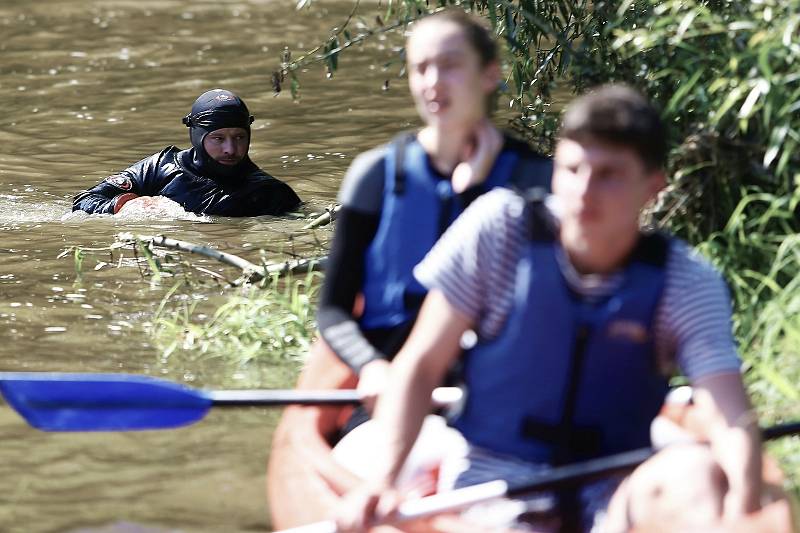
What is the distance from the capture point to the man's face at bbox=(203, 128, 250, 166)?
804 cm

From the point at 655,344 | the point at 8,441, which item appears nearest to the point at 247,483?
the point at 8,441

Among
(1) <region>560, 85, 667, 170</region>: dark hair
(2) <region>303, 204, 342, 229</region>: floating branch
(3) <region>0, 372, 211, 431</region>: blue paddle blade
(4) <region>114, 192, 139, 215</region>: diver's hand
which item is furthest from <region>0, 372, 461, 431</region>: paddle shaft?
(4) <region>114, 192, 139, 215</region>: diver's hand

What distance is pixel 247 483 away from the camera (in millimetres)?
4512

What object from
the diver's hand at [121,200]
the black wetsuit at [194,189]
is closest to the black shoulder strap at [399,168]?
the black wetsuit at [194,189]

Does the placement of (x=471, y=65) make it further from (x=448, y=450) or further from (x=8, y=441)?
(x=8, y=441)

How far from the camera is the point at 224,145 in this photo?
805 centimetres

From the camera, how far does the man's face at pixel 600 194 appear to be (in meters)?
3.01

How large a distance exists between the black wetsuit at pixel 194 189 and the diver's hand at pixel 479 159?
164 inches

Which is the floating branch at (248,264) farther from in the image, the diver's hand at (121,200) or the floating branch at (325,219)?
the diver's hand at (121,200)

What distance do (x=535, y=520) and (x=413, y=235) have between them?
947 mm

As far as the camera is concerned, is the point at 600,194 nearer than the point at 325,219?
Yes

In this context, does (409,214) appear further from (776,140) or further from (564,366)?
(776,140)

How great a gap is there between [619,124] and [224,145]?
17.2 feet

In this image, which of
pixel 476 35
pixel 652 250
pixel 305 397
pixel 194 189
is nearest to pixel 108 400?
pixel 305 397
